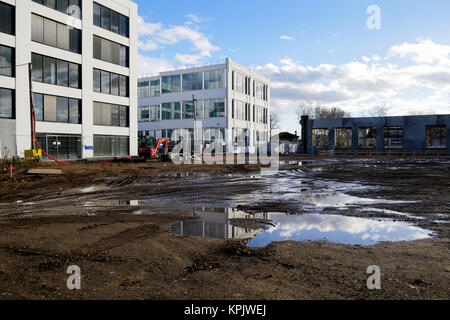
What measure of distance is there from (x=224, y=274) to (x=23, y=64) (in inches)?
1240

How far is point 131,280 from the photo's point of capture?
4.67 metres

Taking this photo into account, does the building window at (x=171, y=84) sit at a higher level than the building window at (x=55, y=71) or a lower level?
higher

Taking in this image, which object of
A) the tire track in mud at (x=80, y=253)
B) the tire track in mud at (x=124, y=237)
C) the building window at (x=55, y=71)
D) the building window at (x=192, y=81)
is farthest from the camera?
the building window at (x=192, y=81)

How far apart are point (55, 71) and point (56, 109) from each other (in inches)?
140

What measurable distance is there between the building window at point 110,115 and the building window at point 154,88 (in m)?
27.5

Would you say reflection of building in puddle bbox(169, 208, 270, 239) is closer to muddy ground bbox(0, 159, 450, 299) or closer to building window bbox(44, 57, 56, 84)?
muddy ground bbox(0, 159, 450, 299)

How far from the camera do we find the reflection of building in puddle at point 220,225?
7.32 m

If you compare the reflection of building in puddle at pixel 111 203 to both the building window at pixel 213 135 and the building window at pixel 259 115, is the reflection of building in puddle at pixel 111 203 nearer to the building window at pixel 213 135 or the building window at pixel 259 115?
the building window at pixel 213 135

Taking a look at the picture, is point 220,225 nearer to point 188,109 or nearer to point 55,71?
point 55,71

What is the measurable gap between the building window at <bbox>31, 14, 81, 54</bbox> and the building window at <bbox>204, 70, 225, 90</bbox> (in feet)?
96.6

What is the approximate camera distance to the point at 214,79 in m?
62.1

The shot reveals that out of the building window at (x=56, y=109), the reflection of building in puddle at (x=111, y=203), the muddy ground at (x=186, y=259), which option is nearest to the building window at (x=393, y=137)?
the building window at (x=56, y=109)

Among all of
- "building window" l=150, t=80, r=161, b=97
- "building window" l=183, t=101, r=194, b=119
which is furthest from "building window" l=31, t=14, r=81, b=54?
"building window" l=150, t=80, r=161, b=97

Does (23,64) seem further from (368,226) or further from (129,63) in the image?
(368,226)
